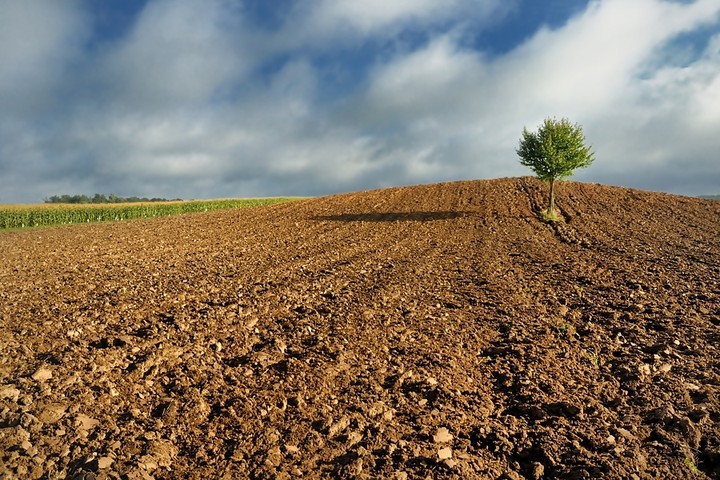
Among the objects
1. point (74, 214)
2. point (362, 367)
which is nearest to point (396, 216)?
point (362, 367)

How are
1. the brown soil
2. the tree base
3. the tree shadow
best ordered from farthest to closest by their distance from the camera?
1. the tree shadow
2. the tree base
3. the brown soil

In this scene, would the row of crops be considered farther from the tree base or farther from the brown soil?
the tree base

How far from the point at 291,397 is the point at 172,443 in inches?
64.1

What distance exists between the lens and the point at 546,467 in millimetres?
5414

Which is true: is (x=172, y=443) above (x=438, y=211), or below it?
below

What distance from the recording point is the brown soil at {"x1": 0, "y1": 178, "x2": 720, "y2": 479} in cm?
548

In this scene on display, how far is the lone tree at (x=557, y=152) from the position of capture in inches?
1146

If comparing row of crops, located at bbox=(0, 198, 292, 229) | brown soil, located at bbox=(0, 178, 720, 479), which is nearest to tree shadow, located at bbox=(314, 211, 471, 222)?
brown soil, located at bbox=(0, 178, 720, 479)

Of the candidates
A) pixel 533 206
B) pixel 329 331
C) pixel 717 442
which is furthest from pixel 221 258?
pixel 533 206

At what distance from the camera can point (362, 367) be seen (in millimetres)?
7609

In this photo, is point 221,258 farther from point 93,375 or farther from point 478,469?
point 478,469

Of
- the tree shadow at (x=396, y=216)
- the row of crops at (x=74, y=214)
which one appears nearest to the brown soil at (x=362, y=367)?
the tree shadow at (x=396, y=216)

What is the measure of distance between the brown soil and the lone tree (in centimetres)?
1304

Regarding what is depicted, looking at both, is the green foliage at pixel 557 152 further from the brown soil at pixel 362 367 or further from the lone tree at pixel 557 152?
the brown soil at pixel 362 367
